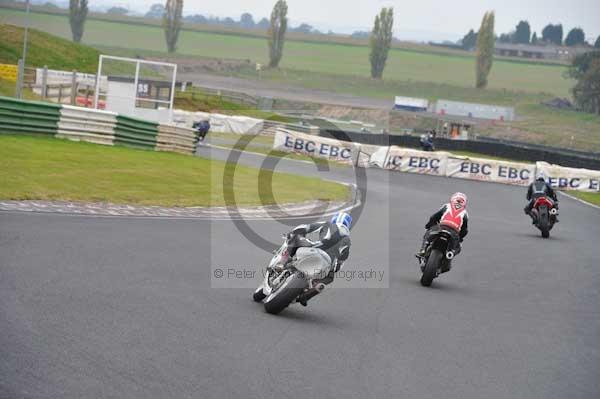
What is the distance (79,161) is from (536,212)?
11.2 metres

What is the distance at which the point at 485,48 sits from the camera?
4252 inches

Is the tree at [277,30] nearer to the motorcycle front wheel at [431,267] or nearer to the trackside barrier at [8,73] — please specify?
the trackside barrier at [8,73]

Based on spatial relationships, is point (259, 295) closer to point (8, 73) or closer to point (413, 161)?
point (413, 161)

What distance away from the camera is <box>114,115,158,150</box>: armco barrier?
99.0 feet

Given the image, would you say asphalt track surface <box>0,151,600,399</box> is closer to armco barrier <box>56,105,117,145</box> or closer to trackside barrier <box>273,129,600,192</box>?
armco barrier <box>56,105,117,145</box>

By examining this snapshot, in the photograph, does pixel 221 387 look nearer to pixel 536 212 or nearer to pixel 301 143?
pixel 536 212

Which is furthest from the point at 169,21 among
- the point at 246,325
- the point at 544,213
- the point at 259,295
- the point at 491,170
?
the point at 246,325

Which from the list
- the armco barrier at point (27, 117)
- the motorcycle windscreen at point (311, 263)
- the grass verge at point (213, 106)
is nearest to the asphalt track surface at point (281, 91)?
the grass verge at point (213, 106)

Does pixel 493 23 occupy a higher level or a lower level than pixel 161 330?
higher

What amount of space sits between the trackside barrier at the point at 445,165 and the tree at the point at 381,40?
6851 centimetres

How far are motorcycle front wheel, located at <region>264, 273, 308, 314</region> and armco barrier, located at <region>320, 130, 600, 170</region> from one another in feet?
126

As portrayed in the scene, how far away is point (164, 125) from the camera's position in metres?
31.7

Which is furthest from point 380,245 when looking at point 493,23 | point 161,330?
point 493,23

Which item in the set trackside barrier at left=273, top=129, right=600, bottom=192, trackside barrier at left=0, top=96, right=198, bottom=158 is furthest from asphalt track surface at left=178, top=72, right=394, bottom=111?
trackside barrier at left=0, top=96, right=198, bottom=158
